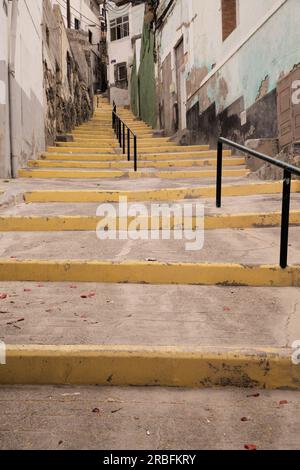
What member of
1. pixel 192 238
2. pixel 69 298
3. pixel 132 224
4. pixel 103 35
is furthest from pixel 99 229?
pixel 103 35

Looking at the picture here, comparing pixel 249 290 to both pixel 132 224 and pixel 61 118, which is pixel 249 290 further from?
pixel 61 118

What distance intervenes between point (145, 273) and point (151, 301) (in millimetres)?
372

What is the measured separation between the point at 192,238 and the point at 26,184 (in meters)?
3.74

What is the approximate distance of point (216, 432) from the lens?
5.42ft

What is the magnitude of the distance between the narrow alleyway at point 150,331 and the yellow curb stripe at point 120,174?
3.29m

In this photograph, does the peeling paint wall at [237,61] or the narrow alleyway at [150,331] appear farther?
the peeling paint wall at [237,61]

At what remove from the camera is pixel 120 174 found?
27.1 ft

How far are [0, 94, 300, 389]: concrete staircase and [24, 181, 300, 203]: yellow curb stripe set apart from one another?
0.21m

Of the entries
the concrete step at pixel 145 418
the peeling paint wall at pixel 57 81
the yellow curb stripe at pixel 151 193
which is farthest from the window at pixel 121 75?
the concrete step at pixel 145 418

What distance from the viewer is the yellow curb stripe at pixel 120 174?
7715 mm

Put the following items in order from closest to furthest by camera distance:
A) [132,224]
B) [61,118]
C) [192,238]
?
1. [192,238]
2. [132,224]
3. [61,118]

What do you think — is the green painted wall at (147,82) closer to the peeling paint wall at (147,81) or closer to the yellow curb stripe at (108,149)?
the peeling paint wall at (147,81)

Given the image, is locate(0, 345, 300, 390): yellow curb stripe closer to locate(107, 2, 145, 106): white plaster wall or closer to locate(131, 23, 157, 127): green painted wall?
locate(131, 23, 157, 127): green painted wall

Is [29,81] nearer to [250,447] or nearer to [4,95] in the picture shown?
[4,95]
